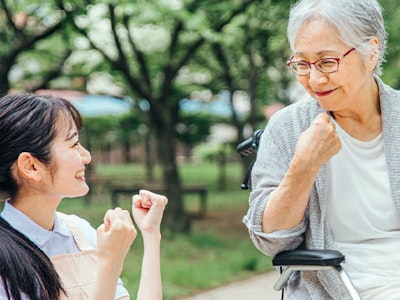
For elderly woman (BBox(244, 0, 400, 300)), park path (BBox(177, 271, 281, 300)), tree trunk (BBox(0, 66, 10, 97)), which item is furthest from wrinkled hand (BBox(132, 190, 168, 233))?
tree trunk (BBox(0, 66, 10, 97))

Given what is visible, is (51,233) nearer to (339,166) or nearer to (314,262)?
(314,262)

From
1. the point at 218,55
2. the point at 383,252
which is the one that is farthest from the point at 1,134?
the point at 218,55

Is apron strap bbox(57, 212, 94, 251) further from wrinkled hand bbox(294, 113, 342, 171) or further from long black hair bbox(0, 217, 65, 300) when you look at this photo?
wrinkled hand bbox(294, 113, 342, 171)

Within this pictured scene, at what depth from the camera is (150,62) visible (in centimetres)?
1056

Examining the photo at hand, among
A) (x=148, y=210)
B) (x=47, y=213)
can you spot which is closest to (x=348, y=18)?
(x=148, y=210)

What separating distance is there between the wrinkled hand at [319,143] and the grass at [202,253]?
3.84 metres

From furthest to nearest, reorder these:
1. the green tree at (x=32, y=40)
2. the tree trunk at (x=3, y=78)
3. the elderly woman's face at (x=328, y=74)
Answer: the tree trunk at (x=3, y=78) → the green tree at (x=32, y=40) → the elderly woman's face at (x=328, y=74)

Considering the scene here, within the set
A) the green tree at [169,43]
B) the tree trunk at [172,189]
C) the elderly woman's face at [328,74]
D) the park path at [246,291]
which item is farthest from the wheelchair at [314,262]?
the tree trunk at [172,189]

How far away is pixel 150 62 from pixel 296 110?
26.5ft

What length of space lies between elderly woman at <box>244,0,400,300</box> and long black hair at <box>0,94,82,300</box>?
2.36 feet

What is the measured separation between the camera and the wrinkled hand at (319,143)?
2.21 metres

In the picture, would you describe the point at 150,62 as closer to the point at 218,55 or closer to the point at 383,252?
the point at 218,55

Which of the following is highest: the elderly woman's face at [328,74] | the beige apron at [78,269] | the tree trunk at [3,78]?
the tree trunk at [3,78]

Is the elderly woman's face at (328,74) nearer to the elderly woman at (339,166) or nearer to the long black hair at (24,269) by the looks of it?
the elderly woman at (339,166)
